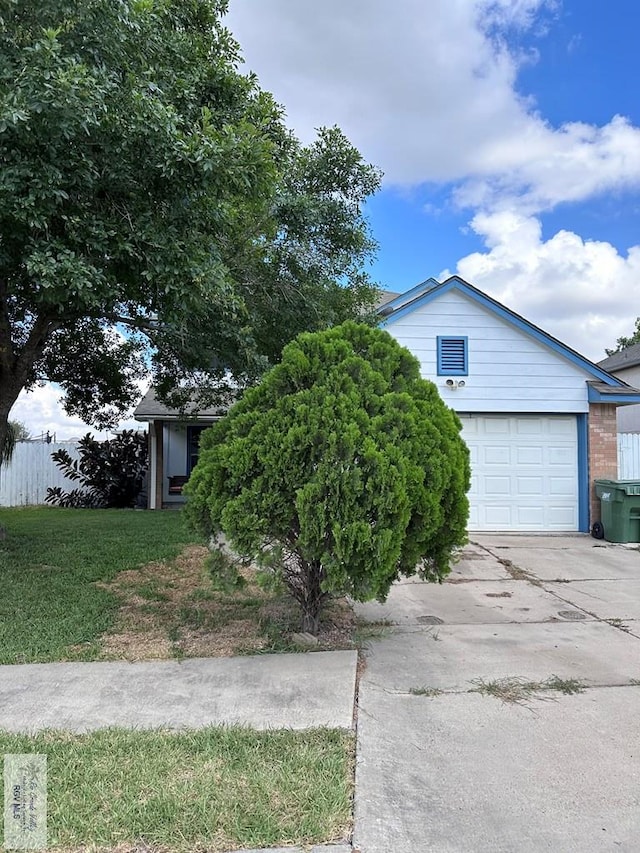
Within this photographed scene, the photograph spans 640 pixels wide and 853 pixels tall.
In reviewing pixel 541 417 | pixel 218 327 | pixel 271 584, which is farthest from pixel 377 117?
pixel 271 584

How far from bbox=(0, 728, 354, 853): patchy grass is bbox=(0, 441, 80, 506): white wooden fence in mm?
14884

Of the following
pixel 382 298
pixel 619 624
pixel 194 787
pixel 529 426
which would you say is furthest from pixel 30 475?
pixel 194 787

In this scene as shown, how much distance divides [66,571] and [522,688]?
565 cm

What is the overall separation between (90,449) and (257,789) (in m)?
14.9

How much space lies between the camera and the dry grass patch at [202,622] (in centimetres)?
461

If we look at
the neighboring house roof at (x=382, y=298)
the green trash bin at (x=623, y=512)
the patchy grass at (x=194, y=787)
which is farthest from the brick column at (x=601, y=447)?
the patchy grass at (x=194, y=787)

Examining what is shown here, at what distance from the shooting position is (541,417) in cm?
1092

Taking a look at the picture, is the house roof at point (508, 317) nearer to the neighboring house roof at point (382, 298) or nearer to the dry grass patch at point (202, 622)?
the neighboring house roof at point (382, 298)

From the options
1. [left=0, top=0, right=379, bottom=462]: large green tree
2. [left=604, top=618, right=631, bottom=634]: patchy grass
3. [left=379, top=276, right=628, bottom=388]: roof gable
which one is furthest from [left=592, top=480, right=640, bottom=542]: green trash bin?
[left=0, top=0, right=379, bottom=462]: large green tree

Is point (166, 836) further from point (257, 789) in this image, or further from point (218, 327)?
point (218, 327)

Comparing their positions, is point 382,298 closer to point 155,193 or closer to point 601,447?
point 601,447

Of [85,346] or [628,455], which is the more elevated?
[85,346]

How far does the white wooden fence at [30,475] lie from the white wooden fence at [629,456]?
14088 millimetres

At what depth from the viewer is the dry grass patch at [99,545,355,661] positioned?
461 centimetres
